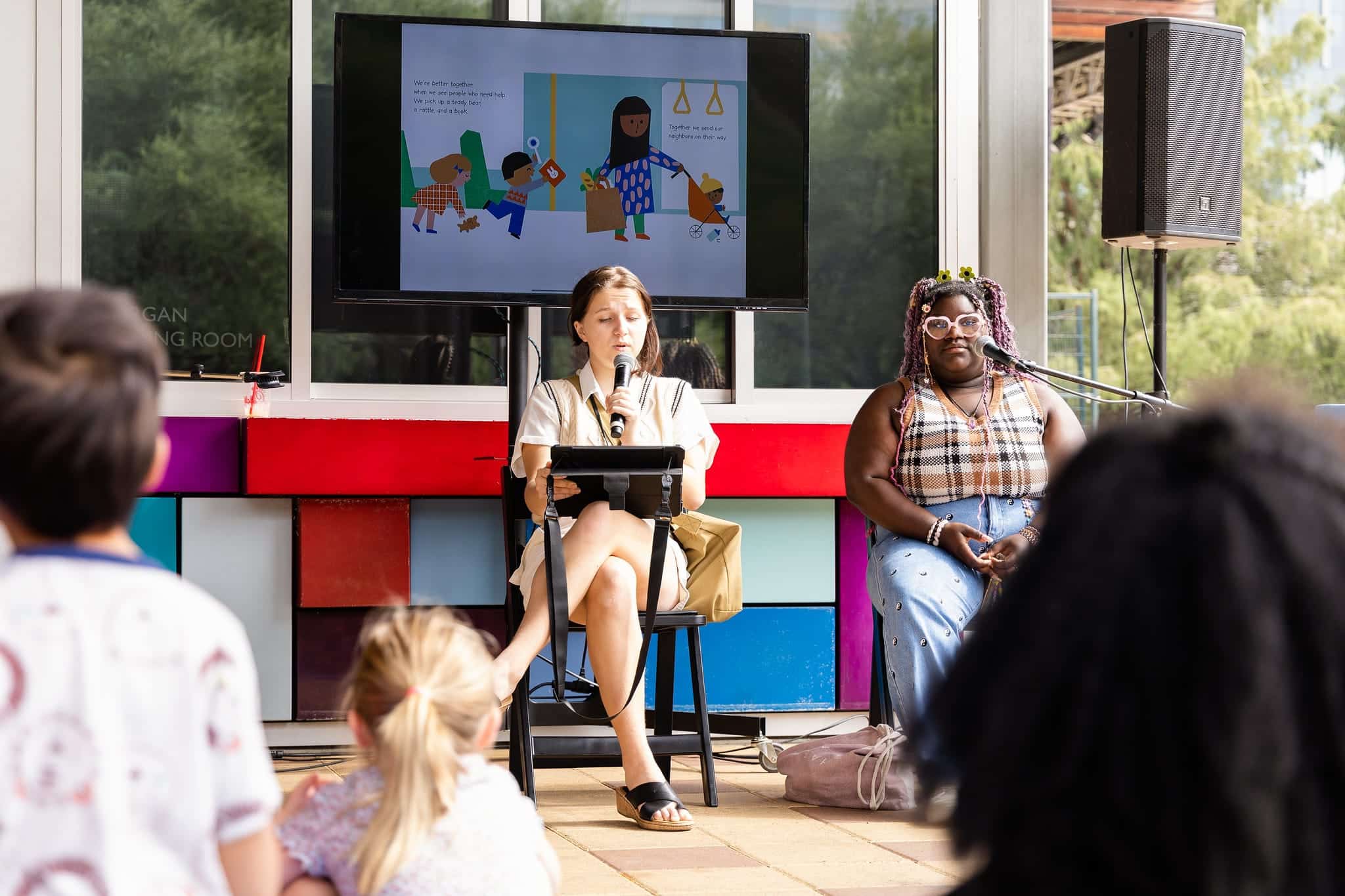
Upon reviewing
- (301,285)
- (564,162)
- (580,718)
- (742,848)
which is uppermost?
(564,162)

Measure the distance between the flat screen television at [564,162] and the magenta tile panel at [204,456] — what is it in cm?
52

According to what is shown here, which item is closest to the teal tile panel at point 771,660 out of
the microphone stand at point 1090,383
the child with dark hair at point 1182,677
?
the microphone stand at point 1090,383

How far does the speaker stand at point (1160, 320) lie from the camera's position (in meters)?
4.11

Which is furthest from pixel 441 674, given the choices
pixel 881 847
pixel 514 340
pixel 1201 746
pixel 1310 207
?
pixel 1310 207

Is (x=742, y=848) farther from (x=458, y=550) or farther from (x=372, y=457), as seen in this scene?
(x=372, y=457)

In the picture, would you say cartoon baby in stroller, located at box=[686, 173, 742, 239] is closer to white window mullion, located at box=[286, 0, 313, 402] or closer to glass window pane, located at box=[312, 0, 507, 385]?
glass window pane, located at box=[312, 0, 507, 385]

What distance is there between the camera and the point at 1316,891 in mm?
575

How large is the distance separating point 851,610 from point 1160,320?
49.0 inches

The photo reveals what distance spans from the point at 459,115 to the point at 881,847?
2217 millimetres

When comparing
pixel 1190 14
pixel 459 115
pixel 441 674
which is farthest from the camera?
pixel 1190 14

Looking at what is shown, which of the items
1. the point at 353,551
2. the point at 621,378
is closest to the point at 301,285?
the point at 353,551

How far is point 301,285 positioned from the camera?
419 cm

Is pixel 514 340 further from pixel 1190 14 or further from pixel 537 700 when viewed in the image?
pixel 1190 14

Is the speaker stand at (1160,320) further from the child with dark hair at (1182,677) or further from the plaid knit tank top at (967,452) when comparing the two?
the child with dark hair at (1182,677)
